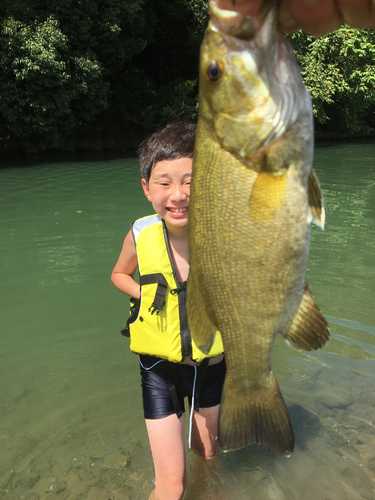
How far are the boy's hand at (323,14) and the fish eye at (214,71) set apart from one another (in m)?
0.29

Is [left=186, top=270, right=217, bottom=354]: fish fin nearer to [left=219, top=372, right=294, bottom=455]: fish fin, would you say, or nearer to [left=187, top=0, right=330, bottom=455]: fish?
[left=187, top=0, right=330, bottom=455]: fish

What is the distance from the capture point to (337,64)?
77.3 ft

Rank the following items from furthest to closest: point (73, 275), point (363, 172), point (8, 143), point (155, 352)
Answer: point (8, 143) → point (363, 172) → point (73, 275) → point (155, 352)

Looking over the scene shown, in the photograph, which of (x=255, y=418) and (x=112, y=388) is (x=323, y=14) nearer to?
(x=255, y=418)

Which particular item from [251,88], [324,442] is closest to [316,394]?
[324,442]

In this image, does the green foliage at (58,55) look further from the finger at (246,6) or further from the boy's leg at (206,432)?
the finger at (246,6)

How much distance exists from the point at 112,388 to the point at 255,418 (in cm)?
266

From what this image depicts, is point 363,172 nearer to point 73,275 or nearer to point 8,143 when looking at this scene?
point 73,275

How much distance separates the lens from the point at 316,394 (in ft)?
13.6

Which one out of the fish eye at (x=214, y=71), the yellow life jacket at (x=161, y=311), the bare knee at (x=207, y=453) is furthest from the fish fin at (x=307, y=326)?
the bare knee at (x=207, y=453)

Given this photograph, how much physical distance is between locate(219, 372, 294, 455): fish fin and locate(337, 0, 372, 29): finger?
1.41 metres

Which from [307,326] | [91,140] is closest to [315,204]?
[307,326]

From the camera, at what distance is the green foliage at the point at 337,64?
22.5 m

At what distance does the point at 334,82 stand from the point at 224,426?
24699 mm
